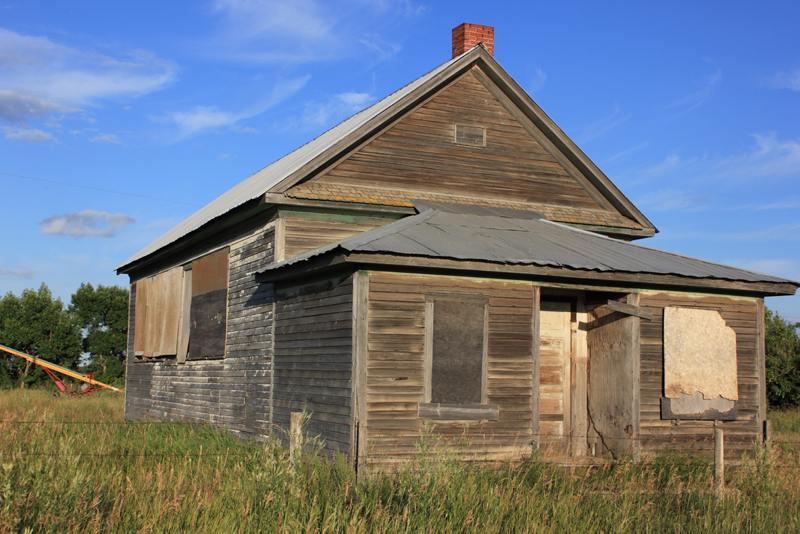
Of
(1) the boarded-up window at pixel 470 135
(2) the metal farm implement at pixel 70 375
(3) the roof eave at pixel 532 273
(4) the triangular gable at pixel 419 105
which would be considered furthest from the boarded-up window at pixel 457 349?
(2) the metal farm implement at pixel 70 375

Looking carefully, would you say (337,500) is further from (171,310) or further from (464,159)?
(171,310)

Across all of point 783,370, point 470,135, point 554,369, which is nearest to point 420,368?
point 554,369

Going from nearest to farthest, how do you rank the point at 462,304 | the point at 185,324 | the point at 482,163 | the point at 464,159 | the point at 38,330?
1. the point at 462,304
2. the point at 464,159
3. the point at 482,163
4. the point at 185,324
5. the point at 38,330

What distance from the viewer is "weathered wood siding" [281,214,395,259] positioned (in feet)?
39.0

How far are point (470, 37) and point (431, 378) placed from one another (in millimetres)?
8316

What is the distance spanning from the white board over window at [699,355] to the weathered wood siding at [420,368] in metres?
2.37

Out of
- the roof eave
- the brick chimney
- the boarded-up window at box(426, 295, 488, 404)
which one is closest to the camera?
the roof eave

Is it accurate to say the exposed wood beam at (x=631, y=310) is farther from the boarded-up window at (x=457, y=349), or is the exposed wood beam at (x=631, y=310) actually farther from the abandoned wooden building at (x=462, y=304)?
the boarded-up window at (x=457, y=349)

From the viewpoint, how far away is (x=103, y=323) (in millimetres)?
36438

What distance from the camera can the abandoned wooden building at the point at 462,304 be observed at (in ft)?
31.7

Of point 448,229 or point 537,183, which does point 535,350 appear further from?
point 537,183

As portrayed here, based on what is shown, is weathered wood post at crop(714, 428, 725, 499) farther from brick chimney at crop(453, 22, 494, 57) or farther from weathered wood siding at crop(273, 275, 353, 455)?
brick chimney at crop(453, 22, 494, 57)

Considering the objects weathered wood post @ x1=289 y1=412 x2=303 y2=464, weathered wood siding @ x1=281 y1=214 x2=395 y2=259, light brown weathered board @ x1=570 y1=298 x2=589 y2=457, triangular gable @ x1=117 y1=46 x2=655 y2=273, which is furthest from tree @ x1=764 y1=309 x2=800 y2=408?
weathered wood post @ x1=289 y1=412 x2=303 y2=464

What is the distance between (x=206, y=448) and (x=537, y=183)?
7.60 meters
